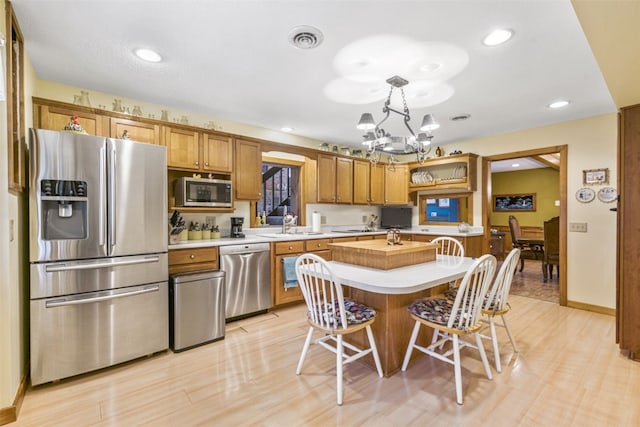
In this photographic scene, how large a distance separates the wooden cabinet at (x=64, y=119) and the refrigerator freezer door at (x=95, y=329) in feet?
4.92

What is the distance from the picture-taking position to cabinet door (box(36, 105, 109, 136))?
254 centimetres

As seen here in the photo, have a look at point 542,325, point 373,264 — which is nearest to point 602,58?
point 373,264

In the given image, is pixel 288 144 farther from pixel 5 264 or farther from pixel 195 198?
pixel 5 264

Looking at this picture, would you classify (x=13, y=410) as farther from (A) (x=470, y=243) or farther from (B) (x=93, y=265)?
(A) (x=470, y=243)

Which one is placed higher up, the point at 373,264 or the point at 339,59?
the point at 339,59

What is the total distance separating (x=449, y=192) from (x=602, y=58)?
11.8 feet

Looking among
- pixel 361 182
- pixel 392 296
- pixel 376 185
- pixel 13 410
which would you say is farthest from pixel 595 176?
pixel 13 410

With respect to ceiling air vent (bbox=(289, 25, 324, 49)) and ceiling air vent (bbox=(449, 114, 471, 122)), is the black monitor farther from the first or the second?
ceiling air vent (bbox=(289, 25, 324, 49))

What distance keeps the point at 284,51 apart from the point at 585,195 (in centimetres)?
399

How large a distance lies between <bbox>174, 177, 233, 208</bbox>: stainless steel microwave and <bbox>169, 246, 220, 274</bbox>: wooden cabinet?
0.58 meters

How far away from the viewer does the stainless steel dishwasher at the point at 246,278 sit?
321 centimetres

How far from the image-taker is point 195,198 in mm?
3305

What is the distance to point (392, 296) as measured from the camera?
2.23m

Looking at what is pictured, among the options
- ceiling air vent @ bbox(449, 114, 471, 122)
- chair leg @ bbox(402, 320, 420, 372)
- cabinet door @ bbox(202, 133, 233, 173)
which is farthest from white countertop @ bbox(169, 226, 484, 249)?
chair leg @ bbox(402, 320, 420, 372)
